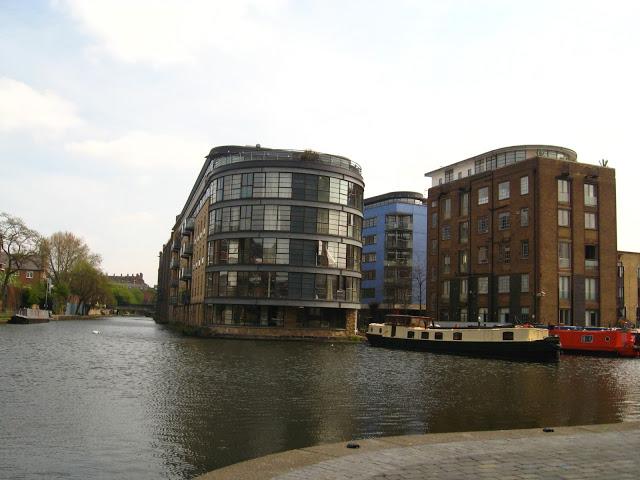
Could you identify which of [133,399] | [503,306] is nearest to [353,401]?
[133,399]

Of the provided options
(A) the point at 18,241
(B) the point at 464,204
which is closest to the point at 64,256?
(A) the point at 18,241

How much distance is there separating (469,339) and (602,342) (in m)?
12.5

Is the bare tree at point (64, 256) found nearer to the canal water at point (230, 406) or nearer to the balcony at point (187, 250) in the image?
the balcony at point (187, 250)

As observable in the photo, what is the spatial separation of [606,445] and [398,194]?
93424 millimetres

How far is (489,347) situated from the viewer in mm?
43344

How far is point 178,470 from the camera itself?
10414mm

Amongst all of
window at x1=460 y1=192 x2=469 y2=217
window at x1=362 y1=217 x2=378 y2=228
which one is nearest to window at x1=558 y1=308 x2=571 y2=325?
window at x1=460 y1=192 x2=469 y2=217

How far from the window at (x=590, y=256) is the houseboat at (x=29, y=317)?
65563 millimetres

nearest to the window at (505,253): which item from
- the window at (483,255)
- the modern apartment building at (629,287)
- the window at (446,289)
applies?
the window at (483,255)

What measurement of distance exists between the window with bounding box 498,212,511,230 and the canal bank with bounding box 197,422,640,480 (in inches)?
2250

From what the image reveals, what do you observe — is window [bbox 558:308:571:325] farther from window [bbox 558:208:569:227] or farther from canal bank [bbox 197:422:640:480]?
canal bank [bbox 197:422:640:480]

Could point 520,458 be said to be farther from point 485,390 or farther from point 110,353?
point 110,353

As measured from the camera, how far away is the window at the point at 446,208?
249 ft

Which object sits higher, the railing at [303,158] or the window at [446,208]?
the railing at [303,158]
